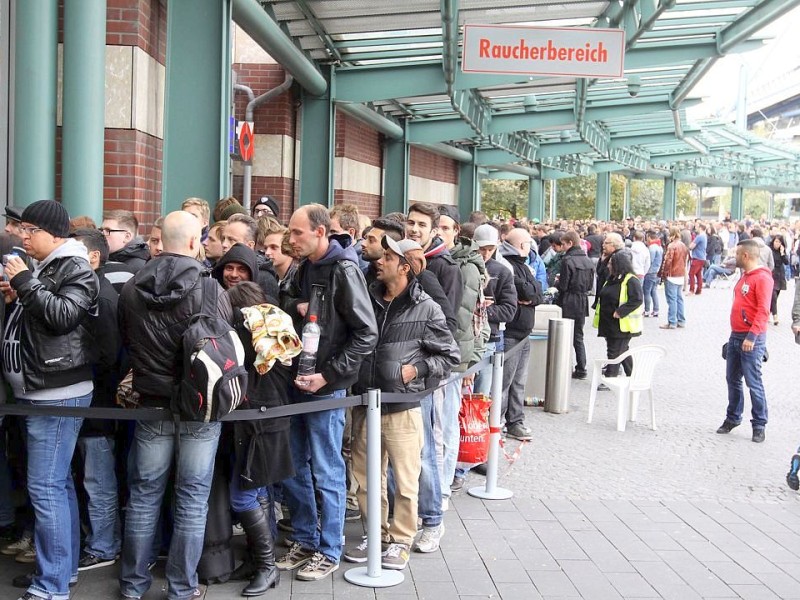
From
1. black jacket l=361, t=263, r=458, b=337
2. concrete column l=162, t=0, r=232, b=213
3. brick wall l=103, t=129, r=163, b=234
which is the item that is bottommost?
black jacket l=361, t=263, r=458, b=337

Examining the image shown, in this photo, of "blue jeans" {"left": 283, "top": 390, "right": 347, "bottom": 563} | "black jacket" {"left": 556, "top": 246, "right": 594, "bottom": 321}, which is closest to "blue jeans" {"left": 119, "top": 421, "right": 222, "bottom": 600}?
"blue jeans" {"left": 283, "top": 390, "right": 347, "bottom": 563}

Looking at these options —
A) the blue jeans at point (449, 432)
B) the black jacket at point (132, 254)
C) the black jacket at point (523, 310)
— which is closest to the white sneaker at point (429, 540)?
the blue jeans at point (449, 432)

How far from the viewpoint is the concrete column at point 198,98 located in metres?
8.74

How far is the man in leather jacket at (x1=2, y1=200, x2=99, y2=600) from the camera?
484 cm

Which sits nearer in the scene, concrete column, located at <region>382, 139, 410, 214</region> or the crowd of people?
the crowd of people

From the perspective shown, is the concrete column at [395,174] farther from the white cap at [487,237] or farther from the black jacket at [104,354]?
the black jacket at [104,354]

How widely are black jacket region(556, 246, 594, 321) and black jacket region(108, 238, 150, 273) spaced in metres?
7.38

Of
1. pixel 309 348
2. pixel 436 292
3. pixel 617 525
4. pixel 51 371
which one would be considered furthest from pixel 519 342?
pixel 51 371

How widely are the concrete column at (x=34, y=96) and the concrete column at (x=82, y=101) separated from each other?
4.9 inches

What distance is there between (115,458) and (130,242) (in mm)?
1283

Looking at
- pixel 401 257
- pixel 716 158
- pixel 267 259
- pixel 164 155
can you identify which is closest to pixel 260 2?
pixel 164 155

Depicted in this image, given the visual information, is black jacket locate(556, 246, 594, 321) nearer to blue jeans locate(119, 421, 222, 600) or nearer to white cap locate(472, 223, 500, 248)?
white cap locate(472, 223, 500, 248)

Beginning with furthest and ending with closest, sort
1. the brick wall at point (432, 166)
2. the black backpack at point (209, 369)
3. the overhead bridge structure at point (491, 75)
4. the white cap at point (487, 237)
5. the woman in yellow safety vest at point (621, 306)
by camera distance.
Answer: the brick wall at point (432, 166)
the overhead bridge structure at point (491, 75)
the woman in yellow safety vest at point (621, 306)
the white cap at point (487, 237)
the black backpack at point (209, 369)

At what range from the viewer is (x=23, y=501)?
616 centimetres
